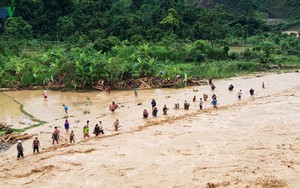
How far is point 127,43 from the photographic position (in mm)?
51938

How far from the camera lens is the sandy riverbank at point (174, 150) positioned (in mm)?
16203

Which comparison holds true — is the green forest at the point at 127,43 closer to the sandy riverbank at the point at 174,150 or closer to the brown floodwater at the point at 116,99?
the brown floodwater at the point at 116,99

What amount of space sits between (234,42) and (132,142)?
43691 mm

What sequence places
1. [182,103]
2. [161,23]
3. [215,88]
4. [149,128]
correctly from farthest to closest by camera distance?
[161,23] < [215,88] < [182,103] < [149,128]

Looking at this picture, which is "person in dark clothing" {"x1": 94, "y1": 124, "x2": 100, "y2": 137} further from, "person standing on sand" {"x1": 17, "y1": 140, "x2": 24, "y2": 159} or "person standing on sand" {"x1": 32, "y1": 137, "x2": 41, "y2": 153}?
"person standing on sand" {"x1": 17, "y1": 140, "x2": 24, "y2": 159}

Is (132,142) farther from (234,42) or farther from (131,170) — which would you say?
(234,42)

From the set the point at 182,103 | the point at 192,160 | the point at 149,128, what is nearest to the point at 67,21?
the point at 182,103

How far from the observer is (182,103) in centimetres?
2998

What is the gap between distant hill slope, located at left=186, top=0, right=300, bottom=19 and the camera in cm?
8994

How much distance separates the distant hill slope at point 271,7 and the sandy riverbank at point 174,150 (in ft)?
207

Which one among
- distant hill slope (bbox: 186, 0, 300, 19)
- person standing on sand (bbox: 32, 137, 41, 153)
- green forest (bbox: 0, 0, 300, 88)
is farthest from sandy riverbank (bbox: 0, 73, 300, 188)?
distant hill slope (bbox: 186, 0, 300, 19)

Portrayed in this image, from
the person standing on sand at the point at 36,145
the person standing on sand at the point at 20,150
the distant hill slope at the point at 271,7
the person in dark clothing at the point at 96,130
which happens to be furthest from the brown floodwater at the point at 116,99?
the distant hill slope at the point at 271,7

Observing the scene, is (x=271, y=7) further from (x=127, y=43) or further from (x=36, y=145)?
(x=36, y=145)

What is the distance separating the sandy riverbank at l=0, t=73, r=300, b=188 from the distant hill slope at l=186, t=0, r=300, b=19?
63.2m
